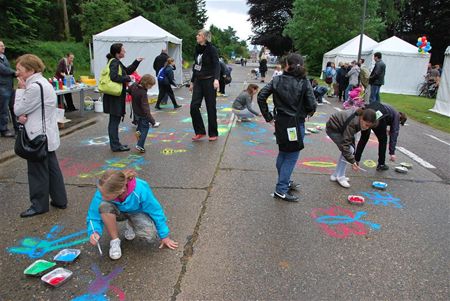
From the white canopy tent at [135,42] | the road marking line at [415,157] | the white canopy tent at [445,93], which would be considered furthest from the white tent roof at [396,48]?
the road marking line at [415,157]

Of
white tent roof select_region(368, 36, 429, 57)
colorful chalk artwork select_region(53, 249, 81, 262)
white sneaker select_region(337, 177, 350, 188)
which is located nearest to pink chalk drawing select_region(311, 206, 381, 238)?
white sneaker select_region(337, 177, 350, 188)

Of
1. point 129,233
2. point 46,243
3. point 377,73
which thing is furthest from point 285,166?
point 377,73

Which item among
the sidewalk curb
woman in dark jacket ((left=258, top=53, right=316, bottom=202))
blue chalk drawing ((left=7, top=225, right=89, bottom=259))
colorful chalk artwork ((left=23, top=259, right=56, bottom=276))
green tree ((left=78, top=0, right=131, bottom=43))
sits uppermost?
green tree ((left=78, top=0, right=131, bottom=43))

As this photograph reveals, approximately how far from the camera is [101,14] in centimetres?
2455

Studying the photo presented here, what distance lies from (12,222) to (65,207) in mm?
527

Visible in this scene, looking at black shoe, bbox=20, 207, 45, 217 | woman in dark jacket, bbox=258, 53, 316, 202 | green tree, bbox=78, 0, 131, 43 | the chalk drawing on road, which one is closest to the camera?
the chalk drawing on road

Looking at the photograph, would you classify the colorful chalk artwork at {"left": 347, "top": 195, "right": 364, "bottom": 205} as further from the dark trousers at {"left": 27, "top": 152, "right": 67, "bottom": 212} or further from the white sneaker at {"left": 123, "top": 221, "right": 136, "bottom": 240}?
the dark trousers at {"left": 27, "top": 152, "right": 67, "bottom": 212}

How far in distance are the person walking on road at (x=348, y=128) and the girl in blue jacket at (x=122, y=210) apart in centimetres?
245

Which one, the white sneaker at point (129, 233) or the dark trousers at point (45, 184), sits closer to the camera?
the white sneaker at point (129, 233)

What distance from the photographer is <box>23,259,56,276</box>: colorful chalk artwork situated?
2.76m

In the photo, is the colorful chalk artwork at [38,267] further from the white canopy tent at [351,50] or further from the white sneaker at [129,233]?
the white canopy tent at [351,50]

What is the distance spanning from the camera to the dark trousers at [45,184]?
148 inches

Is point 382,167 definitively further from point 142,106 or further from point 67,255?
point 67,255

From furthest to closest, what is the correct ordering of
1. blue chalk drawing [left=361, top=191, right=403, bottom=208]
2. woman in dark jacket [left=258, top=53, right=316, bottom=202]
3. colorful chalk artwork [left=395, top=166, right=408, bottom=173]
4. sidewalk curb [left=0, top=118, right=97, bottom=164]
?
sidewalk curb [left=0, top=118, right=97, bottom=164] < colorful chalk artwork [left=395, top=166, right=408, bottom=173] < blue chalk drawing [left=361, top=191, right=403, bottom=208] < woman in dark jacket [left=258, top=53, right=316, bottom=202]
